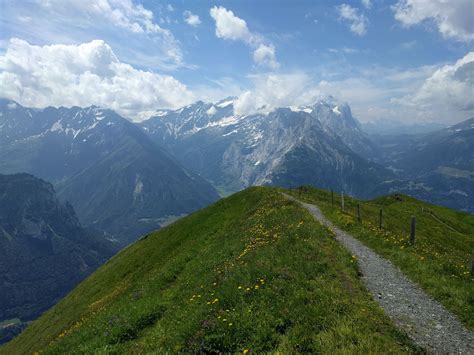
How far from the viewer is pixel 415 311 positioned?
1555cm

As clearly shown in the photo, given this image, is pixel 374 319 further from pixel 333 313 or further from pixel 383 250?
pixel 383 250

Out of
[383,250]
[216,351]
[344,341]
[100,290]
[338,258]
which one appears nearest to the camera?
[344,341]

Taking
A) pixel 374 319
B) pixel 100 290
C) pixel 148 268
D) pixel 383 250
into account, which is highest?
pixel 374 319

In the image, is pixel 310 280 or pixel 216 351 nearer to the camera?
pixel 216 351

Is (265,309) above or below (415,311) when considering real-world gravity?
above

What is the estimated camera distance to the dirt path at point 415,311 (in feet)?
42.2

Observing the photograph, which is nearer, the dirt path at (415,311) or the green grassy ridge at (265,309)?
the dirt path at (415,311)

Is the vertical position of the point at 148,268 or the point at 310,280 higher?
the point at 310,280

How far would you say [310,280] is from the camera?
58.0 ft

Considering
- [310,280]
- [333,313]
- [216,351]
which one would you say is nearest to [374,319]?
[333,313]

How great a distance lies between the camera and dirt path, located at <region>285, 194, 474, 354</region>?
12.9 m

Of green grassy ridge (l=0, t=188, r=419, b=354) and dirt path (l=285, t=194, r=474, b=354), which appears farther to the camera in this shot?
green grassy ridge (l=0, t=188, r=419, b=354)

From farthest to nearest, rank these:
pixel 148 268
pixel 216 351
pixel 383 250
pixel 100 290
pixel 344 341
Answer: pixel 100 290, pixel 148 268, pixel 383 250, pixel 216 351, pixel 344 341

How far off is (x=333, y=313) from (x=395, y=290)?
20.1ft
